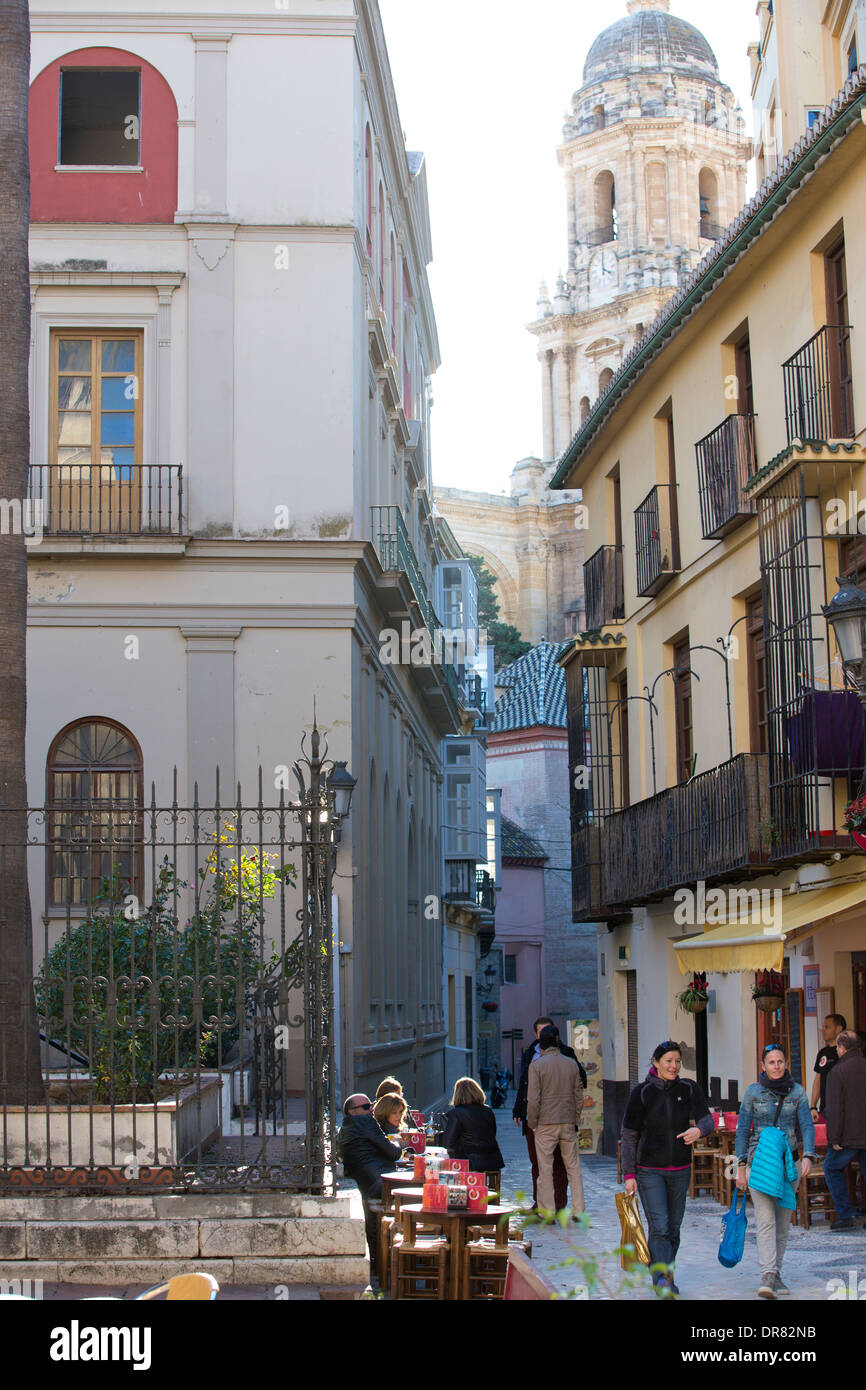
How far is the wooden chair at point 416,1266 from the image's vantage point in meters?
10.1

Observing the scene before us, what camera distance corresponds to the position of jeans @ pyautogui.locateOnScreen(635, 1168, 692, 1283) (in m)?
11.2

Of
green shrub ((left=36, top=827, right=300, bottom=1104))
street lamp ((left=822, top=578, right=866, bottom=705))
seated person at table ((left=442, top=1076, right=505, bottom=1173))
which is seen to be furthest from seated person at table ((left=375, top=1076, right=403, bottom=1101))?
street lamp ((left=822, top=578, right=866, bottom=705))

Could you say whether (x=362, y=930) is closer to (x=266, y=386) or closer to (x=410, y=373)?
(x=266, y=386)

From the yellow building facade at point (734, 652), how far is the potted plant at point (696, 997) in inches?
7.4

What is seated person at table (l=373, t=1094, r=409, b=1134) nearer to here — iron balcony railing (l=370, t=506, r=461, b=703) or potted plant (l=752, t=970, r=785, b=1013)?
potted plant (l=752, t=970, r=785, b=1013)

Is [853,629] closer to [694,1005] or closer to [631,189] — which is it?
[694,1005]

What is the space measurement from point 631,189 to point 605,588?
2371 inches

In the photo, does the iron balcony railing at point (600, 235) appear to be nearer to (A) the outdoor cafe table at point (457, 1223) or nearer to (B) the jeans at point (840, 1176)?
(B) the jeans at point (840, 1176)

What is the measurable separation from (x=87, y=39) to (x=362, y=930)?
1110 cm

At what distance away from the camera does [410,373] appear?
3241cm

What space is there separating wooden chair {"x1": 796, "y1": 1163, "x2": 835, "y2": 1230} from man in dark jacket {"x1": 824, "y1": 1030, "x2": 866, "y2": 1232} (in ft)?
0.77

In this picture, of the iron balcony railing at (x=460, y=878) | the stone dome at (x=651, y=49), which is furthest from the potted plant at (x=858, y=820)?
the stone dome at (x=651, y=49)

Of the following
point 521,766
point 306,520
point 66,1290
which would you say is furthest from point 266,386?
point 521,766

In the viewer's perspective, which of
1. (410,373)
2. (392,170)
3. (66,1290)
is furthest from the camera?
(410,373)
